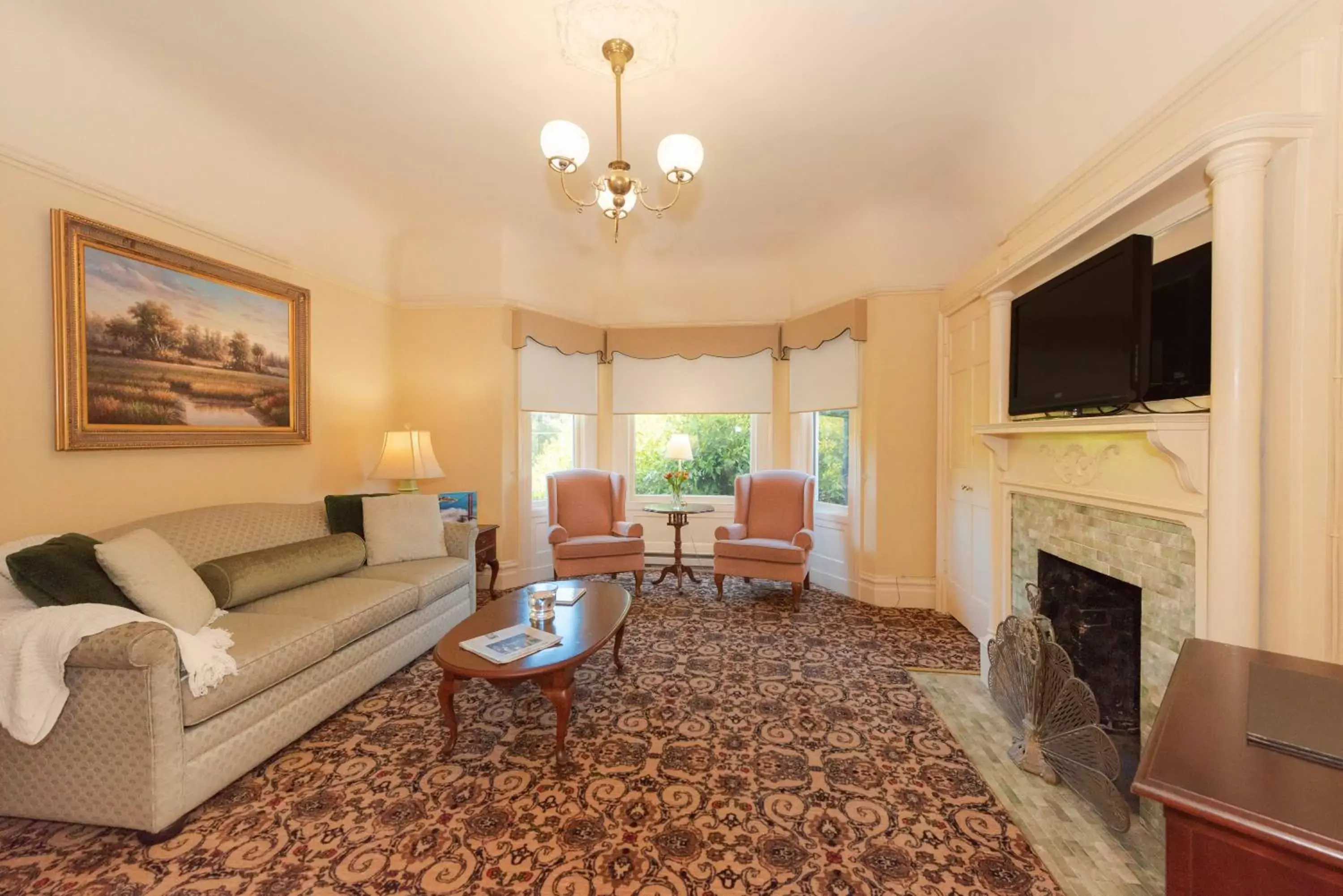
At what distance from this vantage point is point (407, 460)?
3.87 meters

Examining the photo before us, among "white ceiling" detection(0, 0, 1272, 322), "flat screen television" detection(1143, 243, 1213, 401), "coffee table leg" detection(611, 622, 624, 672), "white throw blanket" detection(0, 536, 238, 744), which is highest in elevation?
"white ceiling" detection(0, 0, 1272, 322)

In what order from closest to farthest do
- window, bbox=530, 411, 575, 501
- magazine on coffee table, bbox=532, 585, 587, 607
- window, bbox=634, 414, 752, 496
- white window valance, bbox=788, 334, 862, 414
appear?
magazine on coffee table, bbox=532, 585, 587, 607, white window valance, bbox=788, 334, 862, 414, window, bbox=530, 411, 575, 501, window, bbox=634, 414, 752, 496

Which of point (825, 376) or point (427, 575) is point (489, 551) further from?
point (825, 376)

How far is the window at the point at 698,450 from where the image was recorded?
5414 millimetres

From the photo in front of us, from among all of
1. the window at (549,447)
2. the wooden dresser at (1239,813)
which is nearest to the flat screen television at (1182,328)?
the wooden dresser at (1239,813)

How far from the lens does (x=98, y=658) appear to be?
1.65 metres

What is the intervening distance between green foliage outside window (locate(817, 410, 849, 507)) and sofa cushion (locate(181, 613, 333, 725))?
3.86 metres

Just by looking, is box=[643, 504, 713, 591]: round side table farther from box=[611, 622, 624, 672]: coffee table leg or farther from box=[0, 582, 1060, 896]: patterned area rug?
box=[0, 582, 1060, 896]: patterned area rug

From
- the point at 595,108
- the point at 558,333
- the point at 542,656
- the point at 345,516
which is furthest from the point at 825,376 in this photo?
the point at 345,516

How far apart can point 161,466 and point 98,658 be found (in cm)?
157

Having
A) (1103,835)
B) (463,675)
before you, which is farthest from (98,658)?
(1103,835)

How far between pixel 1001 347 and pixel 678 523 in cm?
275

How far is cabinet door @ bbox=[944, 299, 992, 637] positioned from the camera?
10.8ft

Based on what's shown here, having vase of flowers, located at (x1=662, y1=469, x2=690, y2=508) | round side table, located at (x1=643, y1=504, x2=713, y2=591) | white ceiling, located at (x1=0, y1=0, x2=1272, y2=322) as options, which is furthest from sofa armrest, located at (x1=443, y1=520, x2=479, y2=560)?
white ceiling, located at (x1=0, y1=0, x2=1272, y2=322)
